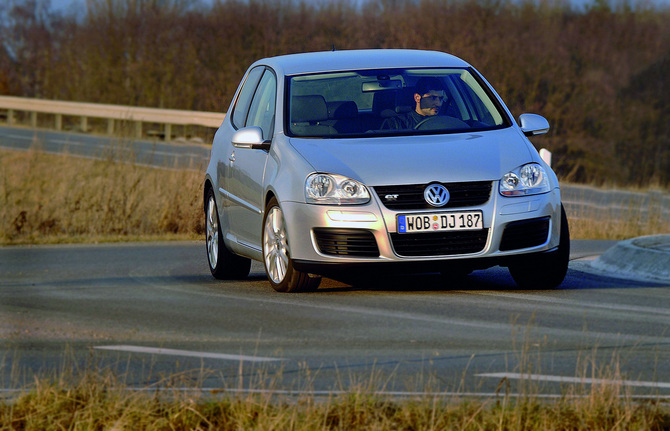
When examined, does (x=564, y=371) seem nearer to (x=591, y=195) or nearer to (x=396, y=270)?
(x=396, y=270)

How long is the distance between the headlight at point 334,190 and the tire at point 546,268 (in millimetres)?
1277

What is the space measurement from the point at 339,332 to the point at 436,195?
1350mm

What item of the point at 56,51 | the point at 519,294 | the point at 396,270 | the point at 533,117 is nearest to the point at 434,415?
the point at 396,270

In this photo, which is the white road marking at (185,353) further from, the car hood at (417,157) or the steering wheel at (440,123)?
the steering wheel at (440,123)

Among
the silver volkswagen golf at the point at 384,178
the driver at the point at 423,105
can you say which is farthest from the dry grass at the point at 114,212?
the driver at the point at 423,105

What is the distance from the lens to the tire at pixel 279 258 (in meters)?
8.73

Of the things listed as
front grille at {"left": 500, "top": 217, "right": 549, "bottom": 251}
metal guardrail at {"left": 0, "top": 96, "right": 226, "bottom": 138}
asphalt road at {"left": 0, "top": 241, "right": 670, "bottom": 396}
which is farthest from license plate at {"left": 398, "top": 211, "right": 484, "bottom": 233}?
metal guardrail at {"left": 0, "top": 96, "right": 226, "bottom": 138}

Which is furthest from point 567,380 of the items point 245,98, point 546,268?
point 245,98

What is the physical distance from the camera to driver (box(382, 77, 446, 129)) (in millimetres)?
9281

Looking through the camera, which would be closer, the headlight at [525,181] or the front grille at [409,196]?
the front grille at [409,196]

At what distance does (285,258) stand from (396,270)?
0.86 meters

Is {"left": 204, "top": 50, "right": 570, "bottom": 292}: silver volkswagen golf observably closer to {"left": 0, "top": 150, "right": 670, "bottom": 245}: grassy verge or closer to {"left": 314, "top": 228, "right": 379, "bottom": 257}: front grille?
{"left": 314, "top": 228, "right": 379, "bottom": 257}: front grille

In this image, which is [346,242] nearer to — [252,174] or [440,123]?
[252,174]

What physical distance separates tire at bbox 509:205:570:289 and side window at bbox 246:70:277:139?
214cm
